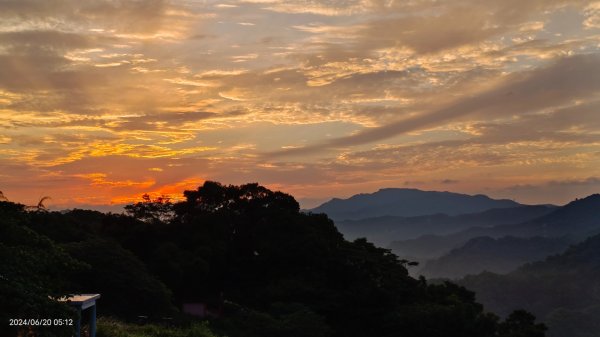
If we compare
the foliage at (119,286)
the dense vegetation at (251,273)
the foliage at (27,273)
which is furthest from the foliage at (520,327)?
the foliage at (27,273)

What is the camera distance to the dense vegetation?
32906mm

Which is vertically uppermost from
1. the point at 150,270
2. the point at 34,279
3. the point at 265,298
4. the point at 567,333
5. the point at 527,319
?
the point at 34,279

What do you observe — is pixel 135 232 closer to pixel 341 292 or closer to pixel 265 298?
pixel 265 298

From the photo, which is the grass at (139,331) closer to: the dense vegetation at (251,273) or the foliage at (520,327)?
the dense vegetation at (251,273)

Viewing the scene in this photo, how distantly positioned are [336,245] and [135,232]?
1805 centimetres

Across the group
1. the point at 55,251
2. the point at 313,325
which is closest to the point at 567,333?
the point at 313,325

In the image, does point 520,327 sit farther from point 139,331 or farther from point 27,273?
point 27,273

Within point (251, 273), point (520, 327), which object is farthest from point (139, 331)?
point (520, 327)

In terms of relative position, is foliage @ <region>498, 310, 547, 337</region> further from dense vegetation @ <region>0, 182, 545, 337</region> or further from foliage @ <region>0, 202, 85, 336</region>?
foliage @ <region>0, 202, 85, 336</region>

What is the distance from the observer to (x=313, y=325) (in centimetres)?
3578

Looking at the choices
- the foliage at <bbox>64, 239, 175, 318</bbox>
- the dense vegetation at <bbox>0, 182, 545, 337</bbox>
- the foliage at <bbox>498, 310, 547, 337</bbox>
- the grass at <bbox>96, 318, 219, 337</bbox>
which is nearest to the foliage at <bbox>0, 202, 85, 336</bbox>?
the grass at <bbox>96, 318, 219, 337</bbox>

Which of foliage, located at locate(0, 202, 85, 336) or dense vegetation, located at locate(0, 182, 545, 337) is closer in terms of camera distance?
foliage, located at locate(0, 202, 85, 336)

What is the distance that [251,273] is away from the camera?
160ft

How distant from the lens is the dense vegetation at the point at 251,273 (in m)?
32.9
